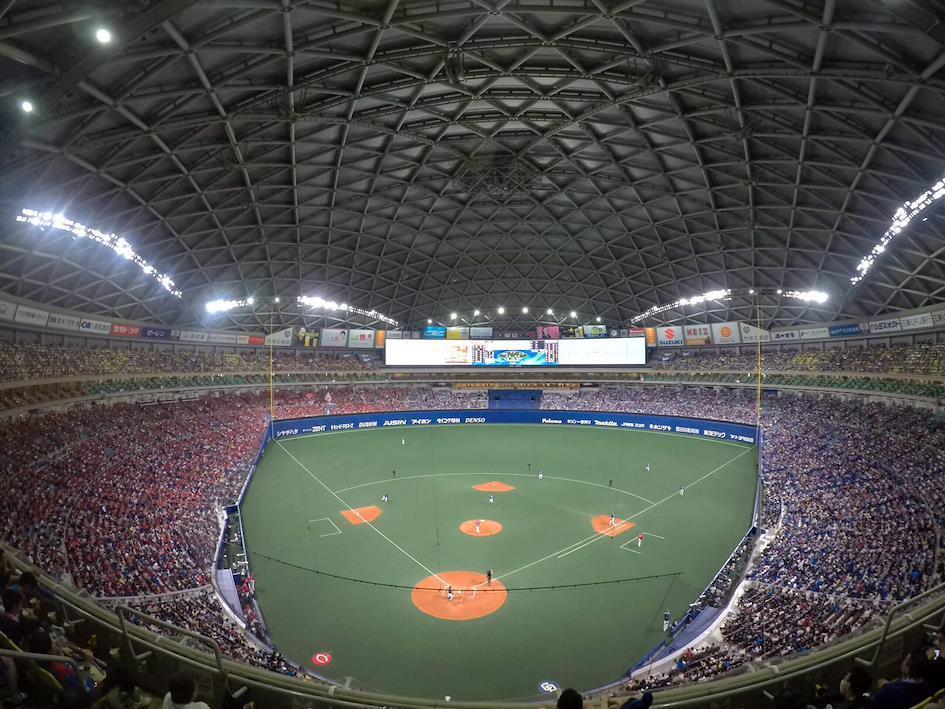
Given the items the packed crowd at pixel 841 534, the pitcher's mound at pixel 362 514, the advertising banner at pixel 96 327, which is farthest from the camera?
the advertising banner at pixel 96 327

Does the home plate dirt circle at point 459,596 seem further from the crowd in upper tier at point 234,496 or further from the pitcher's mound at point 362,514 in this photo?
the pitcher's mound at point 362,514

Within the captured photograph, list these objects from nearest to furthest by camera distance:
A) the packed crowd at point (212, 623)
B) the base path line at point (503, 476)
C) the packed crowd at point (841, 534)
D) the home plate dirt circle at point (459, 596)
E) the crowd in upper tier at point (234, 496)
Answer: the packed crowd at point (212, 623), the packed crowd at point (841, 534), the crowd in upper tier at point (234, 496), the home plate dirt circle at point (459, 596), the base path line at point (503, 476)

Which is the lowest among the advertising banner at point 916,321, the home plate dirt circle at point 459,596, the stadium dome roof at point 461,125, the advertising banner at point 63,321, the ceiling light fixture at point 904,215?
the home plate dirt circle at point 459,596

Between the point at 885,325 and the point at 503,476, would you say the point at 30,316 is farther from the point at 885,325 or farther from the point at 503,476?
the point at 885,325

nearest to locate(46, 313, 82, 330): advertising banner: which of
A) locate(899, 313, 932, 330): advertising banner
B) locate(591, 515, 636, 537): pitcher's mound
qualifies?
locate(591, 515, 636, 537): pitcher's mound

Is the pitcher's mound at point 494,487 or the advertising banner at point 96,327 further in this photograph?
the advertising banner at point 96,327

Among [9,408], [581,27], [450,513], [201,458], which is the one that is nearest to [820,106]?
[581,27]

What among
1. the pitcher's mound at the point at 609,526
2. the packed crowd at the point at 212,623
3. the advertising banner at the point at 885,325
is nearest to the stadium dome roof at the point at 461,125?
the advertising banner at the point at 885,325
